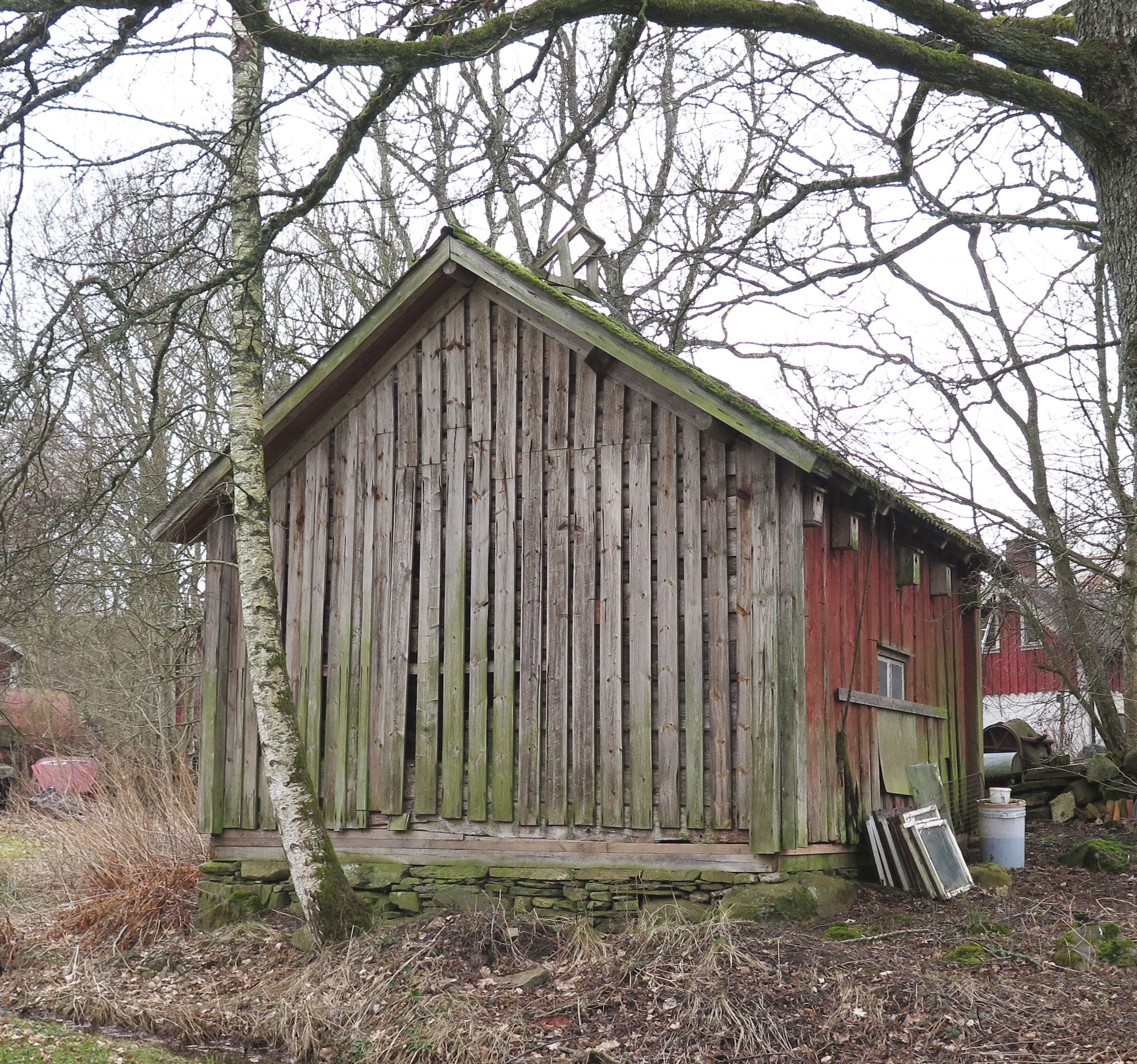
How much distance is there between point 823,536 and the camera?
9.39m

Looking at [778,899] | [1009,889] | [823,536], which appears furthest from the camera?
[1009,889]

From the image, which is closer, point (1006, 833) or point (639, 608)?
point (639, 608)

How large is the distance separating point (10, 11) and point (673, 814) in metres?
6.67

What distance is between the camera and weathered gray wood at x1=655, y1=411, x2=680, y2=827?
28.5 ft

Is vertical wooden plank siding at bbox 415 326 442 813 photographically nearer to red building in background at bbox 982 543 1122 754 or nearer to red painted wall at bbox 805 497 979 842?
red painted wall at bbox 805 497 979 842

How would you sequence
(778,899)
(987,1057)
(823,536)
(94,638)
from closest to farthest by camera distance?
(987,1057) < (778,899) < (823,536) < (94,638)

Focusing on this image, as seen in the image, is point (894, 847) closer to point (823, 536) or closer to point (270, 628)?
point (823, 536)

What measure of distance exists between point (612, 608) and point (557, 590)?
510 millimetres

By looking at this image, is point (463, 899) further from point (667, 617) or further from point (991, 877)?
point (991, 877)

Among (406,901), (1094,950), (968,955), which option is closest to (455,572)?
(406,901)

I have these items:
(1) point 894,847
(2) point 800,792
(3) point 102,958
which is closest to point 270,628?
(3) point 102,958

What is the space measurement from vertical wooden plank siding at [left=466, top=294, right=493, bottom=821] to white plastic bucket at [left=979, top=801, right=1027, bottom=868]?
5477 millimetres

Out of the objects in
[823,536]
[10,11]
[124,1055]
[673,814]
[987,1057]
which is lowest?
[124,1055]

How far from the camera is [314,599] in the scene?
409 inches
